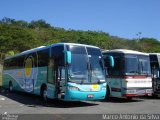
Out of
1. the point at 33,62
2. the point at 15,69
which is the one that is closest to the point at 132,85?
the point at 33,62

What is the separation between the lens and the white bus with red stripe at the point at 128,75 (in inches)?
684

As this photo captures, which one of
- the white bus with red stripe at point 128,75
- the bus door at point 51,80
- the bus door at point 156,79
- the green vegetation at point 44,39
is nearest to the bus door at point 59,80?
the bus door at point 51,80

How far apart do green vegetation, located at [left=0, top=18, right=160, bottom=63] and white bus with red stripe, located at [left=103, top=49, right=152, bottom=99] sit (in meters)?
31.9

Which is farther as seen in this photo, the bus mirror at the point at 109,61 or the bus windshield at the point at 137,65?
the bus windshield at the point at 137,65

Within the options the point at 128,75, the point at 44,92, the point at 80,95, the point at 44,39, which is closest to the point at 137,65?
the point at 128,75

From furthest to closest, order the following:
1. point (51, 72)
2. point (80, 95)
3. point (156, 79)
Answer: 1. point (156, 79)
2. point (51, 72)
3. point (80, 95)

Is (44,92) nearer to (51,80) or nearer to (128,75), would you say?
(51,80)

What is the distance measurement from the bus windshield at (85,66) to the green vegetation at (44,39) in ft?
111

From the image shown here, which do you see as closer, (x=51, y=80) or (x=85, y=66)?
(x=85, y=66)

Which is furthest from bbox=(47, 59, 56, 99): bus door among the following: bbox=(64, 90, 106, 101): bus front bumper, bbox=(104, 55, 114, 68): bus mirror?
bbox=(104, 55, 114, 68): bus mirror

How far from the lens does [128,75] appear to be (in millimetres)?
17422

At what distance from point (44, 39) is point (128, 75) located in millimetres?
87682

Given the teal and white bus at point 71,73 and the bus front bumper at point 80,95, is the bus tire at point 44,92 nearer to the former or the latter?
the teal and white bus at point 71,73

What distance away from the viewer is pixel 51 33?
370 feet
